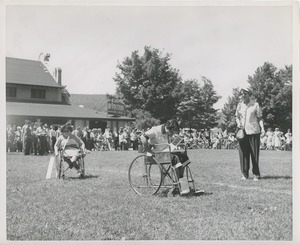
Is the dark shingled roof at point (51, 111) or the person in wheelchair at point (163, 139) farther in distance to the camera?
the dark shingled roof at point (51, 111)

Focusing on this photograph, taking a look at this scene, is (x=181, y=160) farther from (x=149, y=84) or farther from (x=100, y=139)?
(x=100, y=139)

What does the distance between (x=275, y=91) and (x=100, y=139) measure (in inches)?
320

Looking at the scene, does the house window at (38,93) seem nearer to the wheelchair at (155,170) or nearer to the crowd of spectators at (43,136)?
the crowd of spectators at (43,136)

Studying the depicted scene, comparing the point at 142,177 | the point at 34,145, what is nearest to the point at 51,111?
the point at 34,145

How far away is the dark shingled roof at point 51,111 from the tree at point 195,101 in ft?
4.15

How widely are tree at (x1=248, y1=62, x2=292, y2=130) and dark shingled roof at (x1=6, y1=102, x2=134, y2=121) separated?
107 inches

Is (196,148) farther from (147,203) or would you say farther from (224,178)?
(147,203)

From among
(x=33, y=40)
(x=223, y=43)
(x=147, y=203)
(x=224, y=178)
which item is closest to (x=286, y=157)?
(x=224, y=178)

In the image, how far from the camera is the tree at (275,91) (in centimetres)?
613

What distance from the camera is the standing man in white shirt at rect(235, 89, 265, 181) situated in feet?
22.1

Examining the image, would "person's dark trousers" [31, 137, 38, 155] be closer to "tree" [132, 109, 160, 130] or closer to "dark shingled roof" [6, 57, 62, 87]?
"dark shingled roof" [6, 57, 62, 87]

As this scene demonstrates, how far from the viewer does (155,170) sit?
634 centimetres

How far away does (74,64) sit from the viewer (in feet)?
21.5

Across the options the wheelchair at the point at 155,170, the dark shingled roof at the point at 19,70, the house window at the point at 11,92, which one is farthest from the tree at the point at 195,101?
the house window at the point at 11,92
